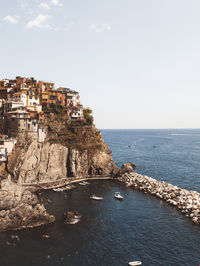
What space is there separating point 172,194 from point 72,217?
31218mm

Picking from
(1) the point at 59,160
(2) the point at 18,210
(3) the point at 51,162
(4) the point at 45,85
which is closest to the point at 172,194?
(1) the point at 59,160

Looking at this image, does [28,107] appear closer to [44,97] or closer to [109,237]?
[44,97]

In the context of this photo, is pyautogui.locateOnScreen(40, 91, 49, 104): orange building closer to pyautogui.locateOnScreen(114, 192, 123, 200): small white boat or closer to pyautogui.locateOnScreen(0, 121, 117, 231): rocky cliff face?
pyautogui.locateOnScreen(0, 121, 117, 231): rocky cliff face

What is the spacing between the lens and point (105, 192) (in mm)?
69375

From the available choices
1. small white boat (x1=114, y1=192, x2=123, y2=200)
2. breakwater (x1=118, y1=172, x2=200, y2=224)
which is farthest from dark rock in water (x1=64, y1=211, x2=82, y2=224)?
breakwater (x1=118, y1=172, x2=200, y2=224)

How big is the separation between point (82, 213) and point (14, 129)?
44.5m

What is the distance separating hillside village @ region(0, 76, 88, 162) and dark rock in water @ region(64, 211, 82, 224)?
35350 mm

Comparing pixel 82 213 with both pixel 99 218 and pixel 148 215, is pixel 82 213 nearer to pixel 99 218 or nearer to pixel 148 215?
pixel 99 218

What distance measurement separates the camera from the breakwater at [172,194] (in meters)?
52.9

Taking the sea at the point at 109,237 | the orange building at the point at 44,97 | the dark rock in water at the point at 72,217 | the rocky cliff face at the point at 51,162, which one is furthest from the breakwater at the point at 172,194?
the orange building at the point at 44,97

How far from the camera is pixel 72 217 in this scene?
49.4 m

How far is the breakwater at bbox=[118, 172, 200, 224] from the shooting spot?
52938 mm

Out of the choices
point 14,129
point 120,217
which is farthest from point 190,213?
point 14,129

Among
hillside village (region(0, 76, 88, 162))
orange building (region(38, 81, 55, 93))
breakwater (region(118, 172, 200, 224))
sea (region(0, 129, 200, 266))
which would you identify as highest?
orange building (region(38, 81, 55, 93))
